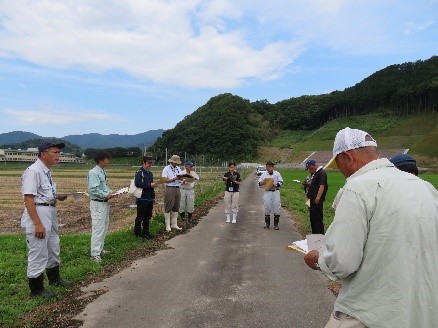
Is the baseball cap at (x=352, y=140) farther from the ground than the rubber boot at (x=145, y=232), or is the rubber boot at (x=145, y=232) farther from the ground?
the baseball cap at (x=352, y=140)

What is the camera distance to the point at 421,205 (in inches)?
81.0

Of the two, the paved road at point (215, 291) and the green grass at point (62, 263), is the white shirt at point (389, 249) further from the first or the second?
the green grass at point (62, 263)

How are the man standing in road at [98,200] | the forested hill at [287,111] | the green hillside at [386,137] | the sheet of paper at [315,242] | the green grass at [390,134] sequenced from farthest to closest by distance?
1. the forested hill at [287,111]
2. the green grass at [390,134]
3. the green hillside at [386,137]
4. the man standing in road at [98,200]
5. the sheet of paper at [315,242]

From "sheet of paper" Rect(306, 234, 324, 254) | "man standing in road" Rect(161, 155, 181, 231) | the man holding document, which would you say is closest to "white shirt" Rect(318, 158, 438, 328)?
the man holding document

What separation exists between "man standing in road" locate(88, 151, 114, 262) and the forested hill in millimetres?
80509

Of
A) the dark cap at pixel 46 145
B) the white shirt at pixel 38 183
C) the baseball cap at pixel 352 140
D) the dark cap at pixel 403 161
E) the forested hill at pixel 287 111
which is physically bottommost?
the white shirt at pixel 38 183

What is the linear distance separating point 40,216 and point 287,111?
15412 centimetres

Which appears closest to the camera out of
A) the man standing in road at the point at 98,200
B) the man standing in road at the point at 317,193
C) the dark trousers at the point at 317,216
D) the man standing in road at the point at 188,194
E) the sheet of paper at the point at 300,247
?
the sheet of paper at the point at 300,247

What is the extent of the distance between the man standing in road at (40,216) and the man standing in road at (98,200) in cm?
155

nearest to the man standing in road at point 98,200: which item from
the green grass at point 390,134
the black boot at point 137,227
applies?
the black boot at point 137,227

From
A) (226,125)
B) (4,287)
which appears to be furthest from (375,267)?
(226,125)

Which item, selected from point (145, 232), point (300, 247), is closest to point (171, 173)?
point (145, 232)

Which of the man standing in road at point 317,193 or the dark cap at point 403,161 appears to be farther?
the man standing in road at point 317,193

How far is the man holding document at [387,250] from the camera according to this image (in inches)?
80.2
